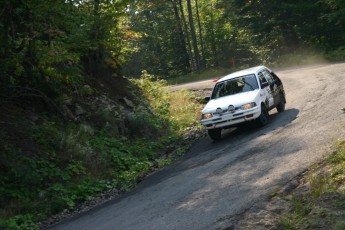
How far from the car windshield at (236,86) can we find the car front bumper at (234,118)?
130cm

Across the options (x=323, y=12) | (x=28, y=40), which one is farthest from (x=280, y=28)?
(x=28, y=40)

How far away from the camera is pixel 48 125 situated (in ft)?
41.7

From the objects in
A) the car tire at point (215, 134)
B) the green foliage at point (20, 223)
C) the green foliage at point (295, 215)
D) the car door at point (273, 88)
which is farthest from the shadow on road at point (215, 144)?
the green foliage at point (295, 215)

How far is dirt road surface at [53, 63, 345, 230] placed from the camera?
696cm

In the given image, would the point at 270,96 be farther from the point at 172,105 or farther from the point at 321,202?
the point at 321,202

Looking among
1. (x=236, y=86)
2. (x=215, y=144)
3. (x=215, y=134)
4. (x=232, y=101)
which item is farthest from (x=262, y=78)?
(x=215, y=144)

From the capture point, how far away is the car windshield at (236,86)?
1435 centimetres

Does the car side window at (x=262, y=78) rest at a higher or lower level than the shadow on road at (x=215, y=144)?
higher

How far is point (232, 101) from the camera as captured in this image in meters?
13.5

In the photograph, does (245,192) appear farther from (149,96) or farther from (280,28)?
(280,28)

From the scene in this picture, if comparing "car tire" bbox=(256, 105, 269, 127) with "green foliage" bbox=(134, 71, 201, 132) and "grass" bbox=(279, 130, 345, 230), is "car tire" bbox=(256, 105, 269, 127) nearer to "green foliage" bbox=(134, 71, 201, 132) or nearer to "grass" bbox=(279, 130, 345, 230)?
"green foliage" bbox=(134, 71, 201, 132)

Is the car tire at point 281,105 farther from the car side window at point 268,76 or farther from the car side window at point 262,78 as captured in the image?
the car side window at point 262,78

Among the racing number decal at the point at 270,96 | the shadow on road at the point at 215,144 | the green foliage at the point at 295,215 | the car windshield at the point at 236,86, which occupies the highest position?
the car windshield at the point at 236,86

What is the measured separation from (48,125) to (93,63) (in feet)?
19.5
